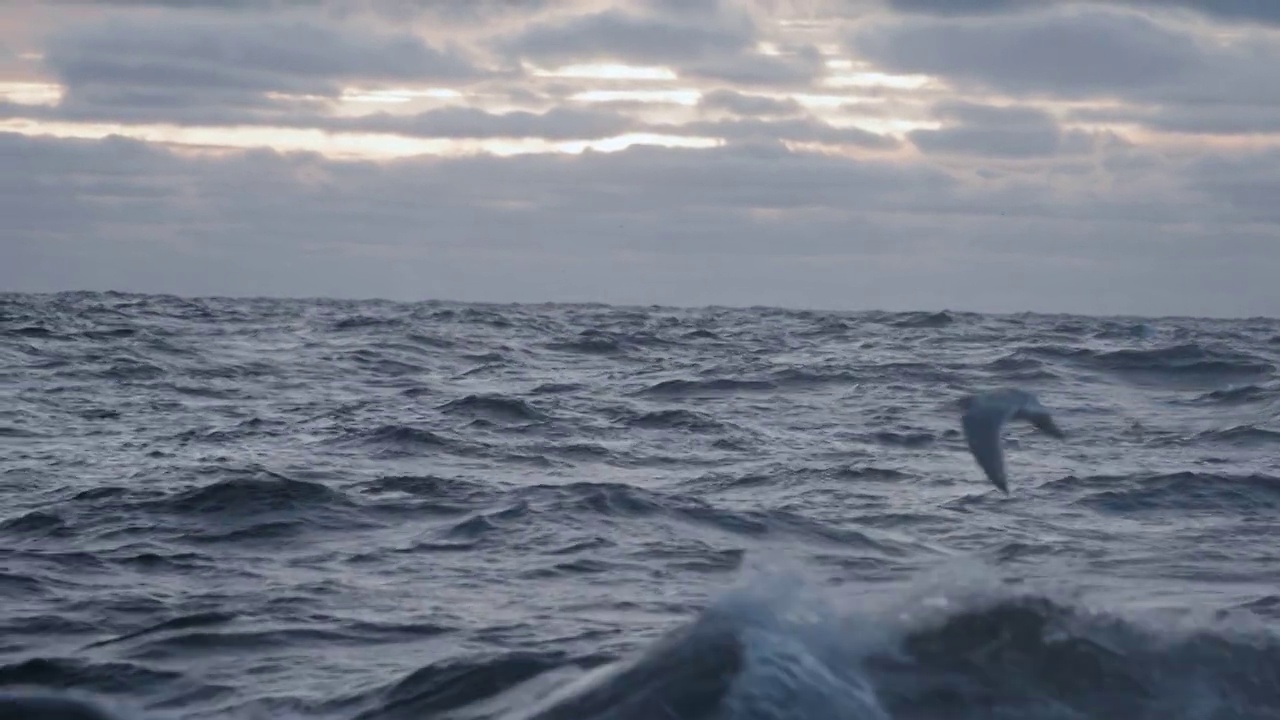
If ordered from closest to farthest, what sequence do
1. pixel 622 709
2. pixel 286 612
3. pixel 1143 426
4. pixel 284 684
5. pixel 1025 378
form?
1. pixel 622 709
2. pixel 284 684
3. pixel 286 612
4. pixel 1143 426
5. pixel 1025 378

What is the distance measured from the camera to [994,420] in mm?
8320

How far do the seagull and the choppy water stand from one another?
1.03m

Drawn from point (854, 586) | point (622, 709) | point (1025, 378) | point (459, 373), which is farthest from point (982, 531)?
Result: point (459, 373)

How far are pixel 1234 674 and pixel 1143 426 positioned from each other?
34.1 ft

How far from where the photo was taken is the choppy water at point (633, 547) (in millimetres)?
7703

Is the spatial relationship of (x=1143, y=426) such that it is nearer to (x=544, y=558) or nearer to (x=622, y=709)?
(x=544, y=558)

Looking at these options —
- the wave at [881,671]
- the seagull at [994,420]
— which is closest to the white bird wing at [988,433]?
the seagull at [994,420]

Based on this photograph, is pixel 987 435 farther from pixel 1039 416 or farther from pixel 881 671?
pixel 881 671

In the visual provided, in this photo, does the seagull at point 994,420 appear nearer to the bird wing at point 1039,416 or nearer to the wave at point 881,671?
the bird wing at point 1039,416

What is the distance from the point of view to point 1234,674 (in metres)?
7.96

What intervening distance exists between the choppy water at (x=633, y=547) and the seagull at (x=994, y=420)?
1027mm

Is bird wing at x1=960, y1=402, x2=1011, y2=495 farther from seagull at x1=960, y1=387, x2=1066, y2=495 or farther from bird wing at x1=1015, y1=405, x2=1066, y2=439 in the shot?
bird wing at x1=1015, y1=405, x2=1066, y2=439

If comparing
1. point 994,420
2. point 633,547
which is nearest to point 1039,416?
point 994,420

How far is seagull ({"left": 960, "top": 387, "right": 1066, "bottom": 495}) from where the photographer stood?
321 inches
